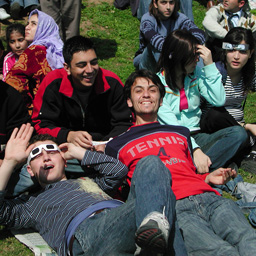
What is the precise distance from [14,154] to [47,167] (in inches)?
14.5

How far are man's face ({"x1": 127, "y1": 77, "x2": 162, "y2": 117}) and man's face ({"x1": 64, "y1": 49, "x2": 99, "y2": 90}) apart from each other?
1.57ft

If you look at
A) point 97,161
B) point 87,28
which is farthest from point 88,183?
point 87,28

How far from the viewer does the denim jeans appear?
10.0ft

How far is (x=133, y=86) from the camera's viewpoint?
443 cm

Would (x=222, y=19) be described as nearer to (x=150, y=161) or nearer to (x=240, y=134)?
(x=240, y=134)

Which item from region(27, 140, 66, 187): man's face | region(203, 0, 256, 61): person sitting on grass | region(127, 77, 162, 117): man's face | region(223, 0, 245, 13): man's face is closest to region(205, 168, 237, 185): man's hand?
region(127, 77, 162, 117): man's face

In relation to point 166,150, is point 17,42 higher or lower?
higher

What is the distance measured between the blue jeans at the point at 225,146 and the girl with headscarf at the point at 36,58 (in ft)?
7.49

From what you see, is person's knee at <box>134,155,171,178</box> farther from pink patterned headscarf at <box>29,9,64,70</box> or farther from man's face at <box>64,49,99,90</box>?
pink patterned headscarf at <box>29,9,64,70</box>

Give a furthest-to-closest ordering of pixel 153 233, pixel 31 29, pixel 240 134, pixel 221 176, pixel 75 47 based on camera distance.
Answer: pixel 31 29 < pixel 240 134 < pixel 75 47 < pixel 221 176 < pixel 153 233

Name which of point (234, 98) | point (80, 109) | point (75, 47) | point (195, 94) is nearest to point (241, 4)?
point (234, 98)

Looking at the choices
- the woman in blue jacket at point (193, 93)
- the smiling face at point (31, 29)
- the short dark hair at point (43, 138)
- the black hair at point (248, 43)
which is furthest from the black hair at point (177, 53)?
the smiling face at point (31, 29)

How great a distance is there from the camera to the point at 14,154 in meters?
3.52

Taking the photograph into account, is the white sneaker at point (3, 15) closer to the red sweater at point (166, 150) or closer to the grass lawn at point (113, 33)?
the grass lawn at point (113, 33)
